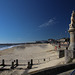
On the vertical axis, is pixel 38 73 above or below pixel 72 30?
below

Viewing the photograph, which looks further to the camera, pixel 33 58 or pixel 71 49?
pixel 33 58

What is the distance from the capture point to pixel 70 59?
686 centimetres

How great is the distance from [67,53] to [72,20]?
11.0 feet

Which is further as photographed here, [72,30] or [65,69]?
[72,30]

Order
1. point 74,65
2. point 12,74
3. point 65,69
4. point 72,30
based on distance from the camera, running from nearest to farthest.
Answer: point 65,69 → point 74,65 → point 72,30 → point 12,74

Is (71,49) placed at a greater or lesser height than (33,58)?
greater

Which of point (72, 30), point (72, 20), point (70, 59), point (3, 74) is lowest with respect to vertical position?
point (3, 74)

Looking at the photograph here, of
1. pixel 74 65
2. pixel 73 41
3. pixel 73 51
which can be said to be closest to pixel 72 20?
pixel 73 41

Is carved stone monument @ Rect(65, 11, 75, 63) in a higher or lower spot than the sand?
higher

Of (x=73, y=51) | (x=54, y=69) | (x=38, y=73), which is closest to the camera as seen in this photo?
(x=38, y=73)

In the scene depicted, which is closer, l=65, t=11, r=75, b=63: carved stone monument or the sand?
l=65, t=11, r=75, b=63: carved stone monument

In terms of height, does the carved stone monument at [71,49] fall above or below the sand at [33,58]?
above

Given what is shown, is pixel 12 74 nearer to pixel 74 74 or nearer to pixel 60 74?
pixel 60 74

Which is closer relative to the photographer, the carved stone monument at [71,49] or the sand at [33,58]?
the carved stone monument at [71,49]
